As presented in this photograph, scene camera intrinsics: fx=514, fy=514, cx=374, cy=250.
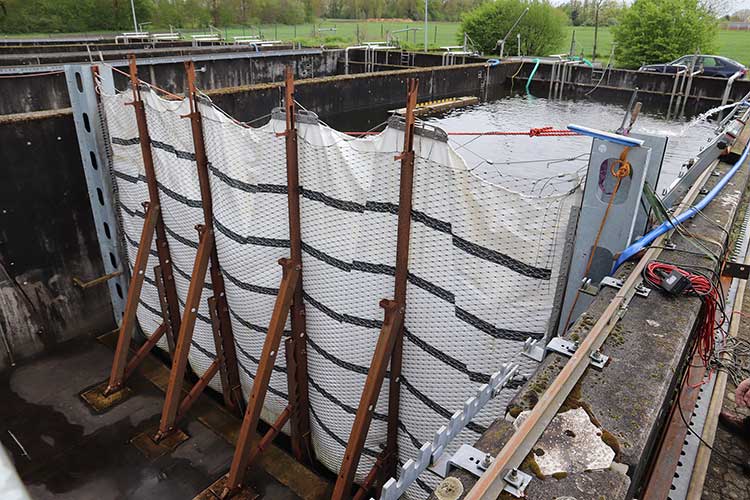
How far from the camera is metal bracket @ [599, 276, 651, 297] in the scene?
361 cm

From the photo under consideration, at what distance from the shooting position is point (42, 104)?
37.7 ft

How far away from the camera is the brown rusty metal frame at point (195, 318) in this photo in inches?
227

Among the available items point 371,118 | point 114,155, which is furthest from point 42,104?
point 371,118

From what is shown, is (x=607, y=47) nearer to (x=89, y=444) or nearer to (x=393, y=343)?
(x=393, y=343)

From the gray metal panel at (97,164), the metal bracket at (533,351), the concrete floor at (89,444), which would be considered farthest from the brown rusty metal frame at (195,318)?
the metal bracket at (533,351)

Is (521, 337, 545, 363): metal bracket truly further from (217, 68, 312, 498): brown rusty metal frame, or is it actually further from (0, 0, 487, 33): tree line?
(0, 0, 487, 33): tree line

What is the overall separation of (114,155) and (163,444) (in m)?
4.01

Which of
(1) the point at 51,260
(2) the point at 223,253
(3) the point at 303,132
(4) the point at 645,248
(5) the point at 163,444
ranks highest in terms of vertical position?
(3) the point at 303,132

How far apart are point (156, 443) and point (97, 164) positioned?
3.96 meters

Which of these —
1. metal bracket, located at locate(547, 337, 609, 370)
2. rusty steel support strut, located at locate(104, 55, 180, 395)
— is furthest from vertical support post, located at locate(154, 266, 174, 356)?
metal bracket, located at locate(547, 337, 609, 370)

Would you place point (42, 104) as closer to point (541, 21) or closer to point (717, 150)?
point (717, 150)

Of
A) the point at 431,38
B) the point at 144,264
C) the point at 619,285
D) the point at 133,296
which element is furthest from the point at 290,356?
the point at 431,38

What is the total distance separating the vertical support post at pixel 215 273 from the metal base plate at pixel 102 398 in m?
1.59

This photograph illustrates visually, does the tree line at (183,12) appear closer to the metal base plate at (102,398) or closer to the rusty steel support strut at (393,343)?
the metal base plate at (102,398)
